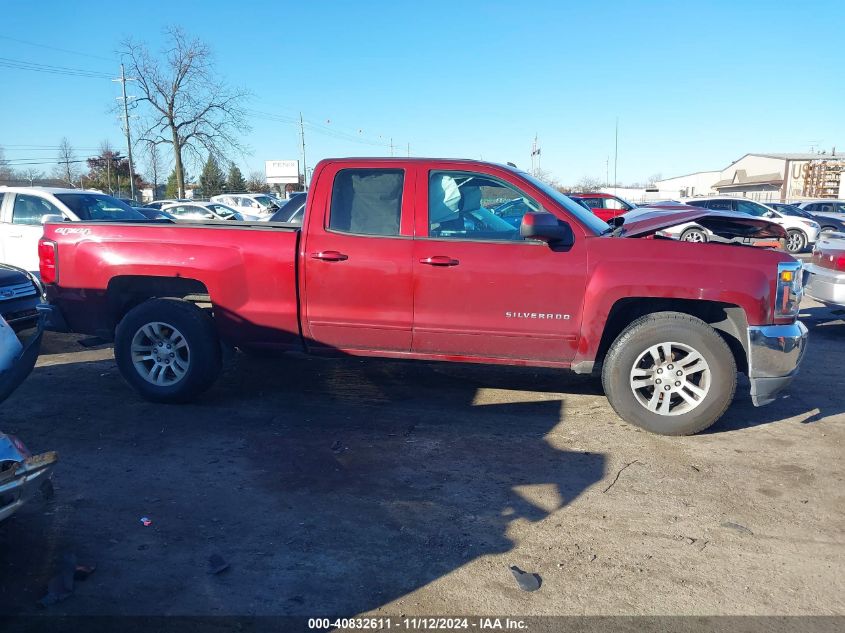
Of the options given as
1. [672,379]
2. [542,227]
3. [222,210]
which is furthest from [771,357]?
[222,210]

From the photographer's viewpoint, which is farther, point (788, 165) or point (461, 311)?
point (788, 165)

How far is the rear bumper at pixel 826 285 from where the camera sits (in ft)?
26.1

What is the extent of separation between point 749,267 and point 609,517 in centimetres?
221

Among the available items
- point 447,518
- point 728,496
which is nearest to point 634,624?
point 447,518

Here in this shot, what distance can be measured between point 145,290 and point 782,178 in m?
73.9

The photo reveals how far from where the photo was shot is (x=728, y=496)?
159 inches

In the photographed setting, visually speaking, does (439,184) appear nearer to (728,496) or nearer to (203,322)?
(203,322)

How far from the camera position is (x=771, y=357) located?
481 cm

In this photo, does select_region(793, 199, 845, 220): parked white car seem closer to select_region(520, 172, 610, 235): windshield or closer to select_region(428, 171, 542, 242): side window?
select_region(520, 172, 610, 235): windshield

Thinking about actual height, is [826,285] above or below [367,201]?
below

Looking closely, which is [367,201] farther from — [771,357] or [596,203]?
[596,203]

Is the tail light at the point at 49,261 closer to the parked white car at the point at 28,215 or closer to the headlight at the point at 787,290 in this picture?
the parked white car at the point at 28,215

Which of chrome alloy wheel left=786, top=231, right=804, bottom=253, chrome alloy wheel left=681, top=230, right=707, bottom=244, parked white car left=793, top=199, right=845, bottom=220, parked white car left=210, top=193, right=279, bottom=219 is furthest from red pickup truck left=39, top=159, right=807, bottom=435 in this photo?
parked white car left=210, top=193, right=279, bottom=219

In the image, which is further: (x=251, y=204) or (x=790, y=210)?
(x=251, y=204)
